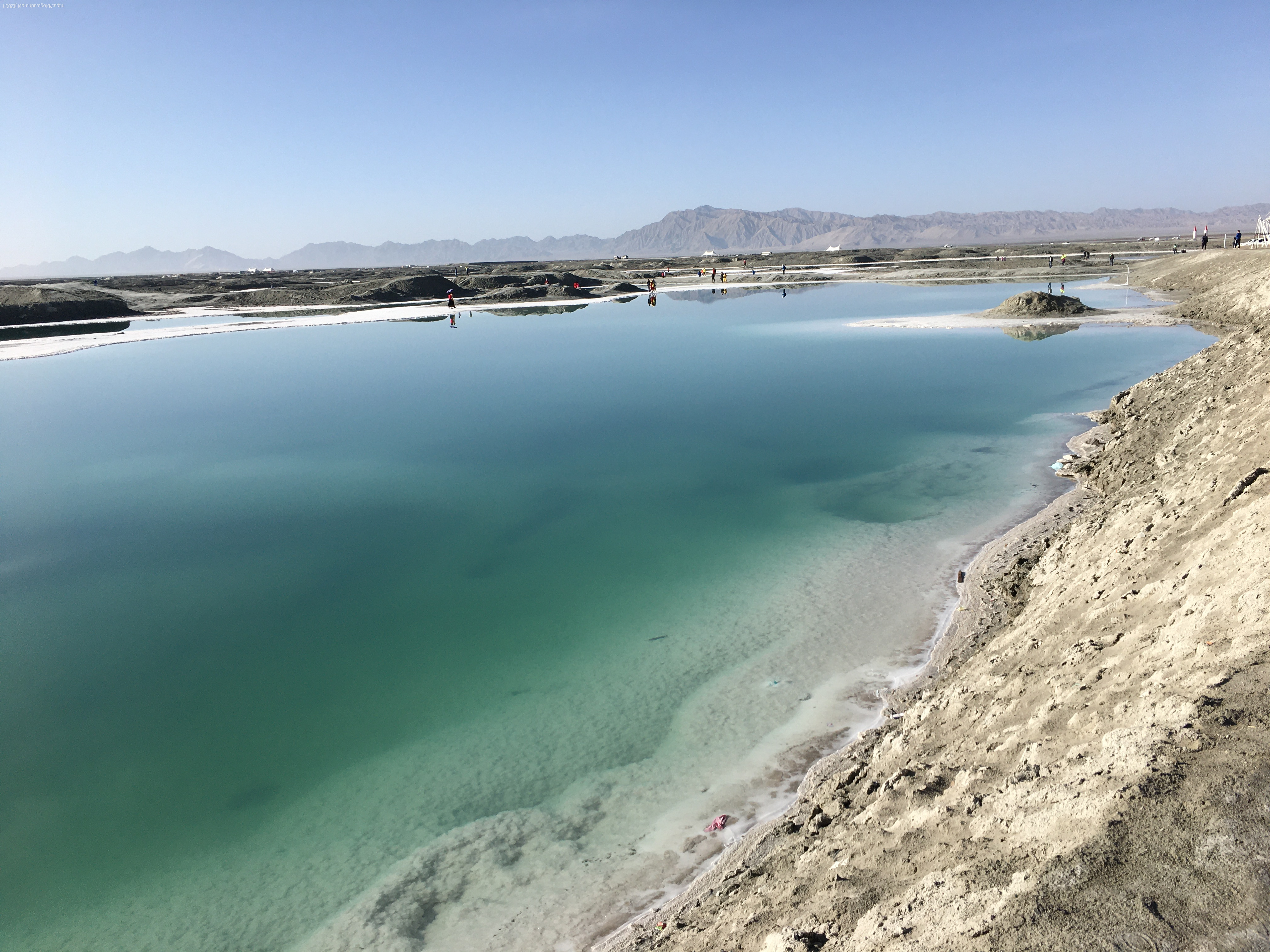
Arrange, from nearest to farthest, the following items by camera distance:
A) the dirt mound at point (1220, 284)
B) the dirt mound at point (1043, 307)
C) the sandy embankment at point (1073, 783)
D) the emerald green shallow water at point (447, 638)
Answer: the sandy embankment at point (1073, 783) → the emerald green shallow water at point (447, 638) → the dirt mound at point (1220, 284) → the dirt mound at point (1043, 307)

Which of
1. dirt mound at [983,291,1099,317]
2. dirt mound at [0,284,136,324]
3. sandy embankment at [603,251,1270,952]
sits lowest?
sandy embankment at [603,251,1270,952]

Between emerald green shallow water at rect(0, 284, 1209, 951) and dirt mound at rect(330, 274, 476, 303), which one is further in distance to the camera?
dirt mound at rect(330, 274, 476, 303)

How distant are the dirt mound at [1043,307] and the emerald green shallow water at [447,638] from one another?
1741cm

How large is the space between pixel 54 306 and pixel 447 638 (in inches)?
3239

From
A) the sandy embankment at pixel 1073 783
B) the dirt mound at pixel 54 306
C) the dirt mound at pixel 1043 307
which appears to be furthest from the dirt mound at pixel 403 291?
the sandy embankment at pixel 1073 783

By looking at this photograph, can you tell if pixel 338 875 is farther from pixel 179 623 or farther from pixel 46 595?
pixel 46 595

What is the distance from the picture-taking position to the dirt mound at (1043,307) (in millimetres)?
47906

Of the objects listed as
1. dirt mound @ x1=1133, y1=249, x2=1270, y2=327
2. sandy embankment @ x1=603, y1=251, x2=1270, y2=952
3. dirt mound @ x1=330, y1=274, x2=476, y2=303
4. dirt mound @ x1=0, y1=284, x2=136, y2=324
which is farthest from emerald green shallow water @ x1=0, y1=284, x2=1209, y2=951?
dirt mound @ x1=330, y1=274, x2=476, y2=303

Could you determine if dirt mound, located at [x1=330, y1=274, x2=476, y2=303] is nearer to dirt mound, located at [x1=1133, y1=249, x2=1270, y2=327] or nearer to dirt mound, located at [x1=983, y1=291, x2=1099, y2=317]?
dirt mound, located at [x1=983, y1=291, x2=1099, y2=317]

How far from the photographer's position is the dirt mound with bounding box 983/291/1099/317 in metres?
47.9

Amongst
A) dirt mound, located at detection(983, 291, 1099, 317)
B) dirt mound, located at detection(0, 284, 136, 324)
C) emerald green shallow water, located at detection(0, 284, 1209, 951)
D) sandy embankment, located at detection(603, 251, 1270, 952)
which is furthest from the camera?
dirt mound, located at detection(0, 284, 136, 324)

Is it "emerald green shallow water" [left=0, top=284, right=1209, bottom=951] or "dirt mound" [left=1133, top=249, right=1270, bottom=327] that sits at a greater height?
"dirt mound" [left=1133, top=249, right=1270, bottom=327]

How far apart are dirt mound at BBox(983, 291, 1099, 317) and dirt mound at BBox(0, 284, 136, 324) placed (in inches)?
3327

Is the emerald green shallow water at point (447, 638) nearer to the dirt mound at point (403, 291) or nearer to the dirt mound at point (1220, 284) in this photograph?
the dirt mound at point (1220, 284)
